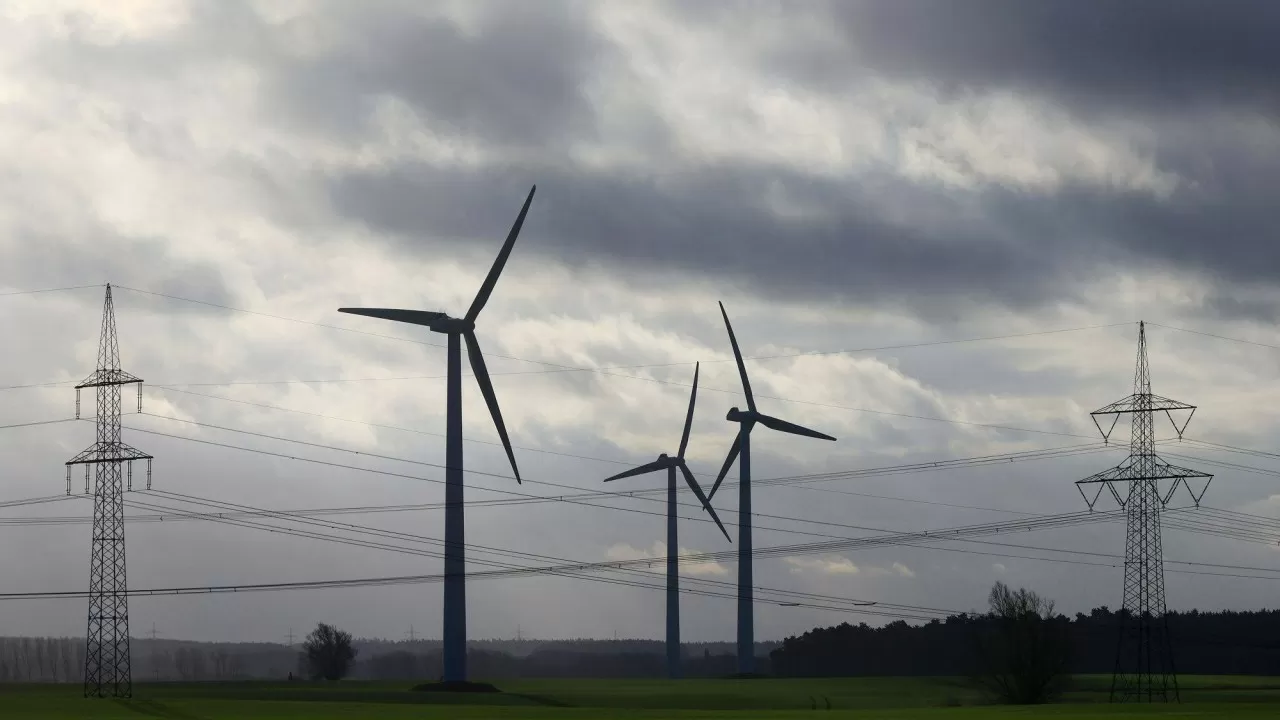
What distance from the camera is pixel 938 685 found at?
176m

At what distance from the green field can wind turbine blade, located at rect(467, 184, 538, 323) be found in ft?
123

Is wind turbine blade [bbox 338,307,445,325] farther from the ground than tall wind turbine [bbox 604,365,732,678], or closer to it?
farther from the ground

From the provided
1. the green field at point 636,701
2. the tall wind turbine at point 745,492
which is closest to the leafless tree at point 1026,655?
the green field at point 636,701

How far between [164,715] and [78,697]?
22.7 meters

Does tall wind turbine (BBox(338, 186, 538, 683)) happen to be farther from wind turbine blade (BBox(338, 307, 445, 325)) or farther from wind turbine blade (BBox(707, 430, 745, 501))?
wind turbine blade (BBox(707, 430, 745, 501))

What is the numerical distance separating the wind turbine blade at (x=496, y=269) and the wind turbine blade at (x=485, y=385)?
2536 mm

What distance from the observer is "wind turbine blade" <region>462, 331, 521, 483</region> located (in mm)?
132500

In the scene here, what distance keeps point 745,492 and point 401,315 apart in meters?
62.3

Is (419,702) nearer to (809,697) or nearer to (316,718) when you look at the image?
(316,718)

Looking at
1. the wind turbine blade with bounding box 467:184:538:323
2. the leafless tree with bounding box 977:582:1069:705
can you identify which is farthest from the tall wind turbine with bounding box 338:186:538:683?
the leafless tree with bounding box 977:582:1069:705

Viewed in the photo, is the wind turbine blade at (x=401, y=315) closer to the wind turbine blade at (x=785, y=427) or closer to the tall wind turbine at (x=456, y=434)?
the tall wind turbine at (x=456, y=434)

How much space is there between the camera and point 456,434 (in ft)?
413

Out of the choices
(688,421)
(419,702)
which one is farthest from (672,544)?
(419,702)

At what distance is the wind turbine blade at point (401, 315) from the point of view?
136875 mm
